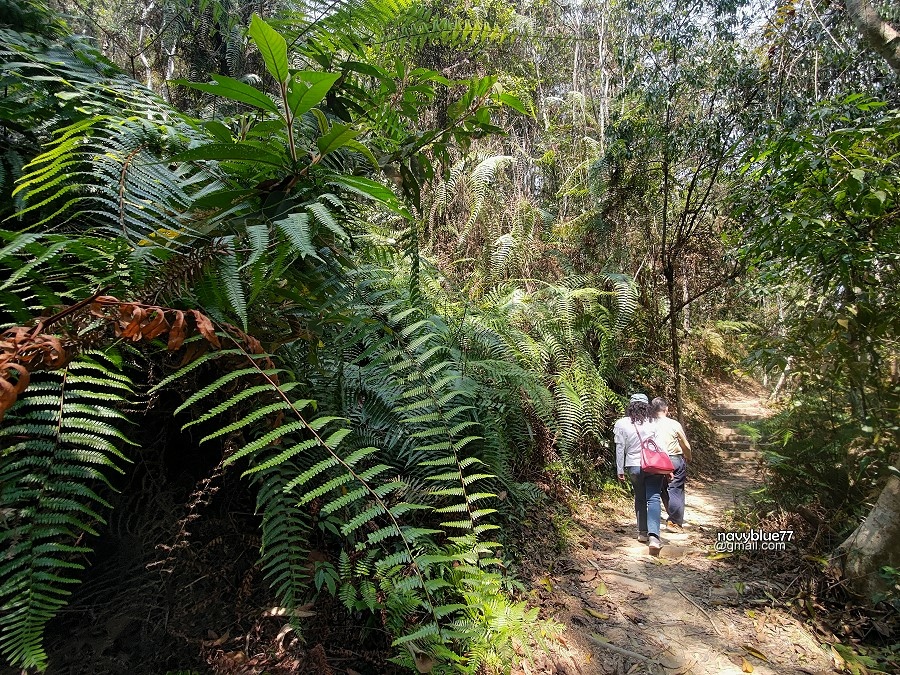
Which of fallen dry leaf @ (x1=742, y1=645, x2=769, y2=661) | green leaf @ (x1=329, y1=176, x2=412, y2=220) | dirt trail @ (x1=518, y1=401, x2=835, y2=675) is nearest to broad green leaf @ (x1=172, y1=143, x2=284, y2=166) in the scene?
green leaf @ (x1=329, y1=176, x2=412, y2=220)

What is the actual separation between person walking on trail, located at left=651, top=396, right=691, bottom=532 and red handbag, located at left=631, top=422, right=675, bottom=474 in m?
0.30

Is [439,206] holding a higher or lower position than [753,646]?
higher

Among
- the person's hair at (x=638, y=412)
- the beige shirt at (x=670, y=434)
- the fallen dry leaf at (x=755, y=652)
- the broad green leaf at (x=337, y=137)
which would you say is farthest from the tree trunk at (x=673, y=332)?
the broad green leaf at (x=337, y=137)

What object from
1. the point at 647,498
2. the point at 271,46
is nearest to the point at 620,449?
the point at 647,498

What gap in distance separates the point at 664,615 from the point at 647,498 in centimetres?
124

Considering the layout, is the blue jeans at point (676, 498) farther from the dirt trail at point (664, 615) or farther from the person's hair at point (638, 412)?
the person's hair at point (638, 412)

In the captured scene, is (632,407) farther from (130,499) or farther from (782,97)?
(782,97)

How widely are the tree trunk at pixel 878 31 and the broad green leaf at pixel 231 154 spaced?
4.06 meters

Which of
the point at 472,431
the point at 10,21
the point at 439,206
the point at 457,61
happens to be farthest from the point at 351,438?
the point at 457,61

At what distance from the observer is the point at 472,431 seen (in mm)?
2859

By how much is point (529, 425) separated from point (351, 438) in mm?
2456

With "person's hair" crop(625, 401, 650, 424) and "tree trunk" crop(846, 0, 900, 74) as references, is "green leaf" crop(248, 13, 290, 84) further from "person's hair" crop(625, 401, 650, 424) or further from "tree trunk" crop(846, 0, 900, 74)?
"person's hair" crop(625, 401, 650, 424)

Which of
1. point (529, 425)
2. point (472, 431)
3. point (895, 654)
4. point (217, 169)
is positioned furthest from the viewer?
point (529, 425)

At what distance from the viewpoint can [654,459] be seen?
4.14 m
